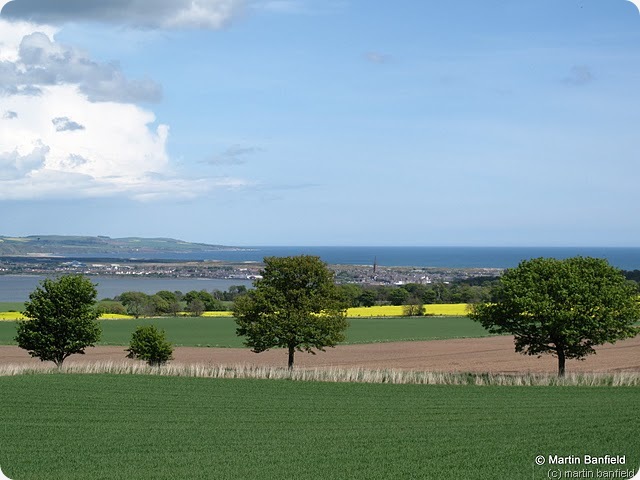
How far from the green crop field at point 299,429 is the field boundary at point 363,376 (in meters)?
1.44

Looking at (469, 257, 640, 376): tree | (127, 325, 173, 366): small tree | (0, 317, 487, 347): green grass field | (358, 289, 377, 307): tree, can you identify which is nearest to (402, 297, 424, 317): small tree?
(0, 317, 487, 347): green grass field

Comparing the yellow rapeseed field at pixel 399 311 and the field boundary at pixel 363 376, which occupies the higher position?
the field boundary at pixel 363 376

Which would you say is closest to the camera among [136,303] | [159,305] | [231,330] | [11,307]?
[231,330]

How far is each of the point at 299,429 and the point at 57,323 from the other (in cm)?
2014

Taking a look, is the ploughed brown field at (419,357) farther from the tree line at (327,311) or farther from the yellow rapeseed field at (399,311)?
the yellow rapeseed field at (399,311)

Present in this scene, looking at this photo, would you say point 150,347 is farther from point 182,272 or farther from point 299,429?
point 182,272

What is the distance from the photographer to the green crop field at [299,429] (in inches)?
551

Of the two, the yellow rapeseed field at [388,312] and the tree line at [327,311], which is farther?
the yellow rapeseed field at [388,312]

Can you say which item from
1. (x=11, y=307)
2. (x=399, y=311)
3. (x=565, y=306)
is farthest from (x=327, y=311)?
(x=11, y=307)

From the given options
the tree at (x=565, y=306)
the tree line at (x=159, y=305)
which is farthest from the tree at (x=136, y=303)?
the tree at (x=565, y=306)

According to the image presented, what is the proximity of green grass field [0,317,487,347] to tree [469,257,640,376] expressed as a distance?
23.6 metres

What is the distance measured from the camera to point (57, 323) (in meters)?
35.1

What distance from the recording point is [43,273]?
421ft

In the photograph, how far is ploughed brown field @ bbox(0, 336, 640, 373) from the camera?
40.3m
